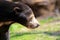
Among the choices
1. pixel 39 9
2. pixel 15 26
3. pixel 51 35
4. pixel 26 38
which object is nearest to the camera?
pixel 26 38

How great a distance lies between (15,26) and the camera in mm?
13102

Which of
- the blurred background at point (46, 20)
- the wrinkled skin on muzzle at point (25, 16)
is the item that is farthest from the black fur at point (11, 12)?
the blurred background at point (46, 20)

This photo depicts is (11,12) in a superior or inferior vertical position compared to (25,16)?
superior

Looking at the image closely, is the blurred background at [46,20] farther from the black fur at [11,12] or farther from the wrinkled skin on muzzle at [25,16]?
the black fur at [11,12]

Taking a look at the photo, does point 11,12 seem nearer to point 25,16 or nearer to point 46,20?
point 25,16

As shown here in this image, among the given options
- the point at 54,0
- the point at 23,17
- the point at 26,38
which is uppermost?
the point at 54,0

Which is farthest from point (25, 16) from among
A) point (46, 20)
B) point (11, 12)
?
point (46, 20)

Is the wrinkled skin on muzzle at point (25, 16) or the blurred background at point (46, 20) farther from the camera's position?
the blurred background at point (46, 20)

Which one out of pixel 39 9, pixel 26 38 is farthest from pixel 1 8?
pixel 39 9

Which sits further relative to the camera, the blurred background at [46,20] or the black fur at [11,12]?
the blurred background at [46,20]

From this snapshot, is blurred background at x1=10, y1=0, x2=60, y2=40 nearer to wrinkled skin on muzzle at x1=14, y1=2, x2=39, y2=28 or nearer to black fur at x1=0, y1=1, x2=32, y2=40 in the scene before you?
wrinkled skin on muzzle at x1=14, y1=2, x2=39, y2=28

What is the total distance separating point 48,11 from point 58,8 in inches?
64.3

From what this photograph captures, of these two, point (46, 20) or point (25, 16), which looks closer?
point (25, 16)

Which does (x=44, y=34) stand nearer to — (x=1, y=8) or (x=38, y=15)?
(x=1, y=8)
